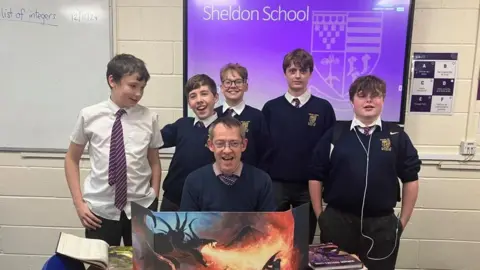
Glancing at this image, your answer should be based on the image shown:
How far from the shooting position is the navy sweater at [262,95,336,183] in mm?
2146

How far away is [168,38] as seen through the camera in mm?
2564

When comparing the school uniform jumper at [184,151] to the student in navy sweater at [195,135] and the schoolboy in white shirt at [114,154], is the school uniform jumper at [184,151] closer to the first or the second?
the student in navy sweater at [195,135]

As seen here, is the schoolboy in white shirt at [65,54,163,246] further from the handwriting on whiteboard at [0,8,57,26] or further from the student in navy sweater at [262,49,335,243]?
the handwriting on whiteboard at [0,8,57,26]

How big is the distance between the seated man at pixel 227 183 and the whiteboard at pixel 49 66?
1322 millimetres

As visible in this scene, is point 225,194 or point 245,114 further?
point 245,114

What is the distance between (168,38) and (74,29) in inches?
23.2

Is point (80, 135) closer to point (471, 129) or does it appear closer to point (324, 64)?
point (324, 64)

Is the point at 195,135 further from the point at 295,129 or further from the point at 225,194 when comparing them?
the point at 295,129

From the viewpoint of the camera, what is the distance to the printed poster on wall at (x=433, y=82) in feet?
8.22

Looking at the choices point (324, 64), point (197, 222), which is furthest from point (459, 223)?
point (197, 222)

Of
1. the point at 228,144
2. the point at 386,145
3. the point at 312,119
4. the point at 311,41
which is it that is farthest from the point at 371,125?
the point at 311,41

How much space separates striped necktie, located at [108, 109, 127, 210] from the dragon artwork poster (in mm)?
603

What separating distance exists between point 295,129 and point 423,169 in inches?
40.5

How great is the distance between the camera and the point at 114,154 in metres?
1.83
